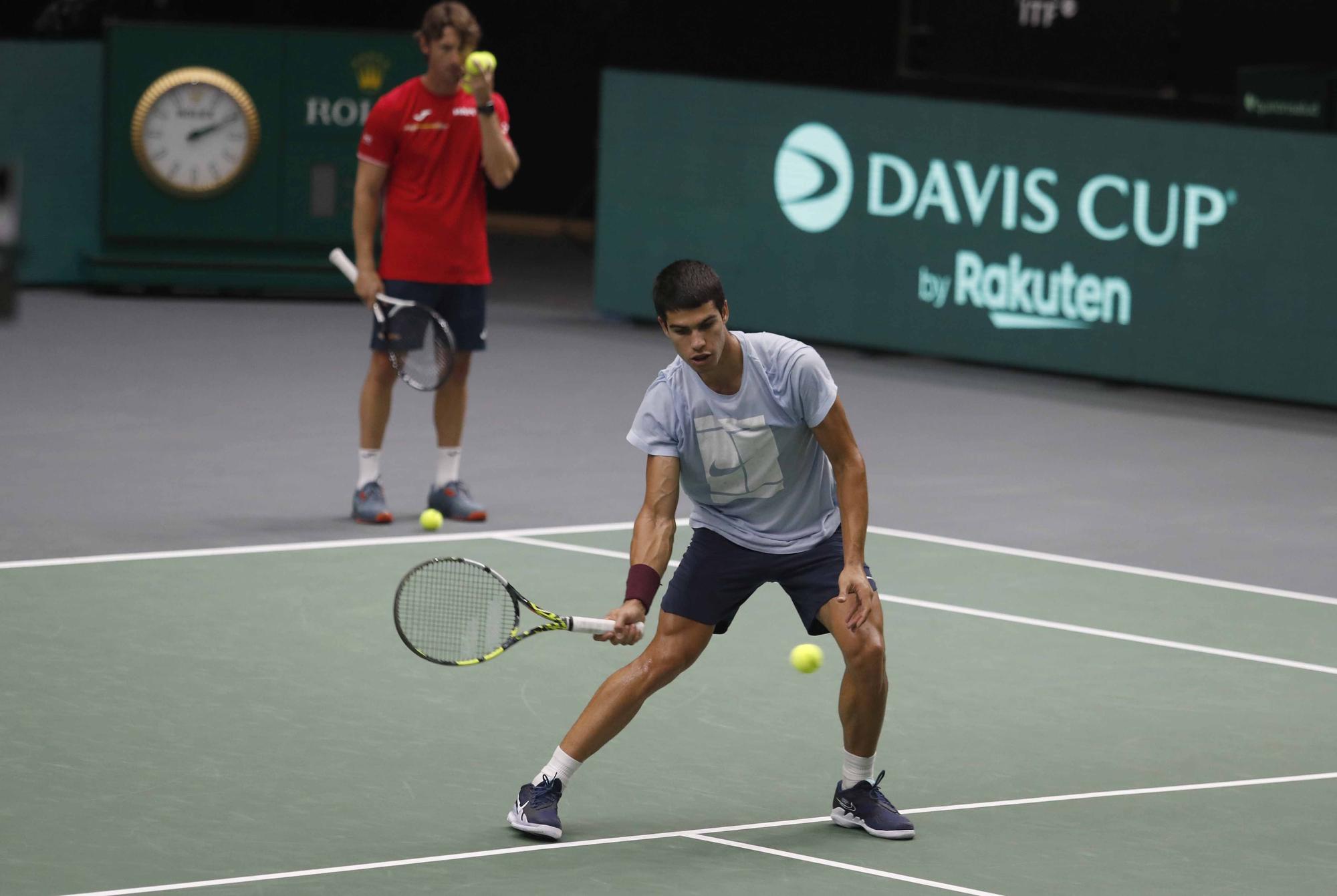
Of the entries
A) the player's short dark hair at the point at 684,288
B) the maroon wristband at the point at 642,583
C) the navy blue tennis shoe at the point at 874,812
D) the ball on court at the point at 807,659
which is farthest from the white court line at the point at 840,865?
the player's short dark hair at the point at 684,288

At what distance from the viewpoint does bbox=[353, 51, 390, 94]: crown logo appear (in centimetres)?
1658

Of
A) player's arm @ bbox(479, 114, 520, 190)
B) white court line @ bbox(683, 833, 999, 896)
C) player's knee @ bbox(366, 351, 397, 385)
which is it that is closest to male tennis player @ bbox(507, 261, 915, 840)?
white court line @ bbox(683, 833, 999, 896)

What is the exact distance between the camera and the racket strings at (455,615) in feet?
19.0

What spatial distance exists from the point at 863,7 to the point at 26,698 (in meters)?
15.0

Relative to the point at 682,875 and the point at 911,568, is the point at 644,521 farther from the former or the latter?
the point at 911,568

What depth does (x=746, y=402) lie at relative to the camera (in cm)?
585

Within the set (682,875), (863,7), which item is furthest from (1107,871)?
(863,7)

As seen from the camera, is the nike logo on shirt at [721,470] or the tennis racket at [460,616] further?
the nike logo on shirt at [721,470]

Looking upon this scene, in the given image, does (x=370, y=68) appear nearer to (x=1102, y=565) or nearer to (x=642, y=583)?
(x=1102, y=565)

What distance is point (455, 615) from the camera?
6.03 metres

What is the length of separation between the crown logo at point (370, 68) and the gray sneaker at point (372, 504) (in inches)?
288

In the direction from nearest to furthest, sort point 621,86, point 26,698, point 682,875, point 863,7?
point 682,875 → point 26,698 → point 621,86 → point 863,7

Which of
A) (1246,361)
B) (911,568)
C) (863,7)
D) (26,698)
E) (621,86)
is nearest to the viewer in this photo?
(26,698)

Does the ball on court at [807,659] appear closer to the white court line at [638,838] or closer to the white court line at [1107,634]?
the white court line at [638,838]
